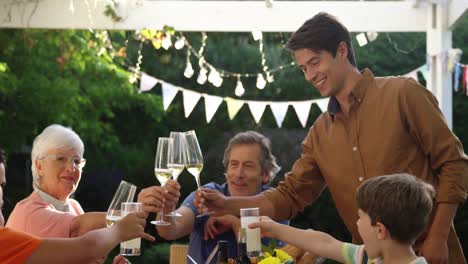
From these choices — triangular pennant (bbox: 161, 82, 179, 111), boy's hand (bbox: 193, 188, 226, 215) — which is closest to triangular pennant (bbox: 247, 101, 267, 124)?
triangular pennant (bbox: 161, 82, 179, 111)

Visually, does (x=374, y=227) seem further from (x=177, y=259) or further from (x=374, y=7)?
(x=374, y=7)

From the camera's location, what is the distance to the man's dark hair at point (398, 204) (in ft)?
9.12

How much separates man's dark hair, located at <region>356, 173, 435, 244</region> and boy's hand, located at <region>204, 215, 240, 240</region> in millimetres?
941

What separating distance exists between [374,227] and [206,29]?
11.9ft

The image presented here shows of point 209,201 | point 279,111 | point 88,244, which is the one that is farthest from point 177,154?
point 279,111

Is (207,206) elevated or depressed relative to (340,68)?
depressed

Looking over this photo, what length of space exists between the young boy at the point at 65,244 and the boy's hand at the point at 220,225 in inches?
30.9

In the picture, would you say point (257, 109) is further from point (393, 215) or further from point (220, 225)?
point (393, 215)

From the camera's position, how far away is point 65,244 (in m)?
2.77

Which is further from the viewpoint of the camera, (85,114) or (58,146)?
(85,114)

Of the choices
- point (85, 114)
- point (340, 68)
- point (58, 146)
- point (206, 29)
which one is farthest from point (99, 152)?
point (340, 68)

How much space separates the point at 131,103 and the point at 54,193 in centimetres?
628

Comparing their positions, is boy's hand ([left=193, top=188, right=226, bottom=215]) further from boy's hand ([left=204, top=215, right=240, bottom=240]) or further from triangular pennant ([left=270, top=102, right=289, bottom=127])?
triangular pennant ([left=270, top=102, right=289, bottom=127])

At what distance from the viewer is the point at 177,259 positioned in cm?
337
